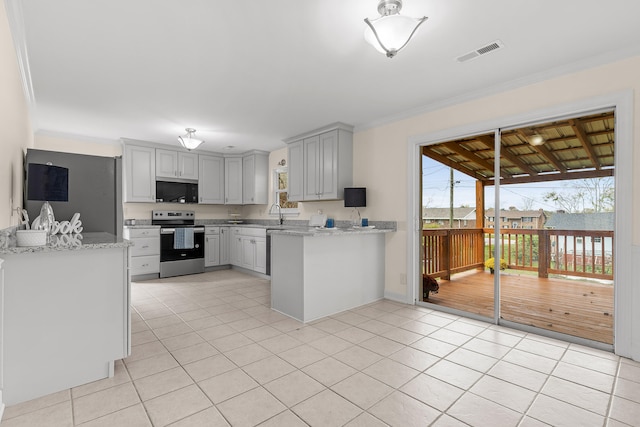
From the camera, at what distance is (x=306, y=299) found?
3.28 meters

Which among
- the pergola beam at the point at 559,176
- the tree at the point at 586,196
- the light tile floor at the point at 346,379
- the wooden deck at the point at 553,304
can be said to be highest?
the pergola beam at the point at 559,176

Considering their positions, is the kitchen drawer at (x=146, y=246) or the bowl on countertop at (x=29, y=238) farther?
the kitchen drawer at (x=146, y=246)

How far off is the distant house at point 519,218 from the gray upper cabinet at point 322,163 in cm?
194

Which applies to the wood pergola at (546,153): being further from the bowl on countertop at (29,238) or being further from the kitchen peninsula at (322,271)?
the bowl on countertop at (29,238)

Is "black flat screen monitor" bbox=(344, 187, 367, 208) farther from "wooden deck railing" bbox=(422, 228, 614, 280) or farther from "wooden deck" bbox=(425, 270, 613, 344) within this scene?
"wooden deck" bbox=(425, 270, 613, 344)

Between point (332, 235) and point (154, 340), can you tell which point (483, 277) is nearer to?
point (332, 235)

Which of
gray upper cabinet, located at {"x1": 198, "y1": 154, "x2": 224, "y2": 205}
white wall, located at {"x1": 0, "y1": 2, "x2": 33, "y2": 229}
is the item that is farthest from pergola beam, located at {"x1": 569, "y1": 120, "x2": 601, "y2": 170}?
gray upper cabinet, located at {"x1": 198, "y1": 154, "x2": 224, "y2": 205}

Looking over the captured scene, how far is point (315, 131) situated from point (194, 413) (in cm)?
389

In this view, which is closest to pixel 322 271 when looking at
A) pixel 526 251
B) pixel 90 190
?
pixel 526 251

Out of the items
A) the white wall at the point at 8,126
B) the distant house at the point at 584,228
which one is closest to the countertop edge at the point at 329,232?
the distant house at the point at 584,228

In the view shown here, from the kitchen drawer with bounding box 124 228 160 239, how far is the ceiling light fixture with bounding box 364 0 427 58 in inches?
192

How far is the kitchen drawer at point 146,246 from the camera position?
5270mm

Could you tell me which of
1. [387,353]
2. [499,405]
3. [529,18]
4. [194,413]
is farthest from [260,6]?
[499,405]

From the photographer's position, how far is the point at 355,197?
429 cm
